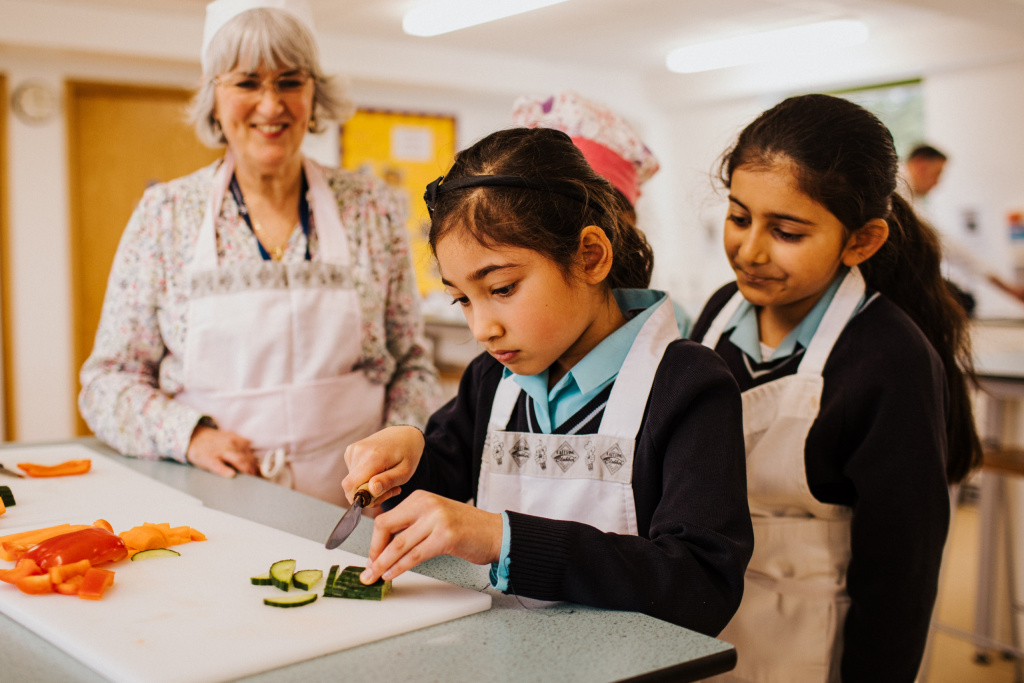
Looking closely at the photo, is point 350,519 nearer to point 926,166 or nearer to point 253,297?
point 253,297

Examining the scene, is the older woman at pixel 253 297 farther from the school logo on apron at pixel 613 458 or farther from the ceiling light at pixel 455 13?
the ceiling light at pixel 455 13

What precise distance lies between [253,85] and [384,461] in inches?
34.3

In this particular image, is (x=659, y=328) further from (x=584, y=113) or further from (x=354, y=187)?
(x=354, y=187)

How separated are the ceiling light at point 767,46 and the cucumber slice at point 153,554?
4949 mm

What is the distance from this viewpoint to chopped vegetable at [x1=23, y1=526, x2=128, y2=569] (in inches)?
33.0

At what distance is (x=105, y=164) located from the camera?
17.0 feet

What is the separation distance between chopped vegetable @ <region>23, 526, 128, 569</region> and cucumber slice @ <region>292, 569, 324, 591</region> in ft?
0.62

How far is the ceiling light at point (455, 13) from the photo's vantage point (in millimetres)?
4441

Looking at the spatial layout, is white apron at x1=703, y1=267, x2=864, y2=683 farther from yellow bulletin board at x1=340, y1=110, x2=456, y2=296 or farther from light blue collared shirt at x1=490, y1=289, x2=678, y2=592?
yellow bulletin board at x1=340, y1=110, x2=456, y2=296

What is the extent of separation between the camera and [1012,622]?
8.97 ft

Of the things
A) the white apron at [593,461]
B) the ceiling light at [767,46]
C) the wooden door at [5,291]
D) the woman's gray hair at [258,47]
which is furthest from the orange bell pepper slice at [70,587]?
the ceiling light at [767,46]

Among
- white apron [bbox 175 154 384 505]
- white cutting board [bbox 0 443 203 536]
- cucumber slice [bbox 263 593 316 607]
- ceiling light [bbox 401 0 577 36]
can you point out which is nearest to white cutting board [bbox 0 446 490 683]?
cucumber slice [bbox 263 593 316 607]

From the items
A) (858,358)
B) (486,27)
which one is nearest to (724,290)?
(858,358)

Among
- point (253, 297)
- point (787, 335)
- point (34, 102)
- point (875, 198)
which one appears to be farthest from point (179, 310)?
point (34, 102)
